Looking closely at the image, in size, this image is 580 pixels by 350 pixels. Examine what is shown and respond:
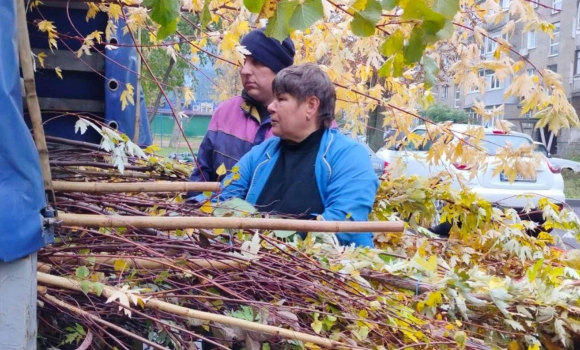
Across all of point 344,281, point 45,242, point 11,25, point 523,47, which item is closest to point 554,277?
point 344,281

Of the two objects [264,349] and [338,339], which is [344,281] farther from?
[264,349]

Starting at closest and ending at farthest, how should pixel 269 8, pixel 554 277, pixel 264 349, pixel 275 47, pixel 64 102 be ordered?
pixel 264 349 < pixel 269 8 < pixel 554 277 < pixel 275 47 < pixel 64 102

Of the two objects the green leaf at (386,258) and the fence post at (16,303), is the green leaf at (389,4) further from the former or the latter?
the fence post at (16,303)

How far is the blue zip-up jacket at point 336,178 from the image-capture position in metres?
2.94

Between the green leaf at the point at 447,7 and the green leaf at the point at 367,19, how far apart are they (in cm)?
20

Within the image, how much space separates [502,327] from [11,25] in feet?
5.60

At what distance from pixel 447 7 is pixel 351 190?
4.24ft

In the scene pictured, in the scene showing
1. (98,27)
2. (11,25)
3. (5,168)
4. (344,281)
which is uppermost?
(98,27)

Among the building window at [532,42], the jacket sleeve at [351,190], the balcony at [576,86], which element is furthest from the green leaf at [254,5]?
the building window at [532,42]

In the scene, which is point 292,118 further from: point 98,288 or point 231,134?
point 98,288

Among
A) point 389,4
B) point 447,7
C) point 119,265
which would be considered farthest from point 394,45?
point 119,265

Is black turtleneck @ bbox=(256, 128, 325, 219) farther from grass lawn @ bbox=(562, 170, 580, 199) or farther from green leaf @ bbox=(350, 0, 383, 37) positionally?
grass lawn @ bbox=(562, 170, 580, 199)

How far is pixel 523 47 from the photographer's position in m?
39.3

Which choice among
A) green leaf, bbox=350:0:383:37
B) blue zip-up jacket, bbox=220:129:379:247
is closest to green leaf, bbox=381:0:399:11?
green leaf, bbox=350:0:383:37
